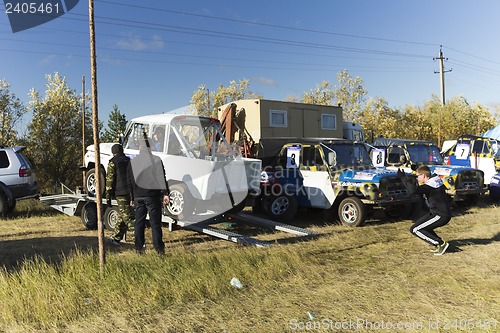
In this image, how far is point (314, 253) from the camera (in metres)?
6.76

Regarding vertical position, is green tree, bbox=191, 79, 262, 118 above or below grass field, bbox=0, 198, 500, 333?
above

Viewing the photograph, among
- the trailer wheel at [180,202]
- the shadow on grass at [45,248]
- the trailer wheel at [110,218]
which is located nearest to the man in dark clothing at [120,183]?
the shadow on grass at [45,248]

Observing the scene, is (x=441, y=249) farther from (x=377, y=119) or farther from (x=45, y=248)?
(x=377, y=119)

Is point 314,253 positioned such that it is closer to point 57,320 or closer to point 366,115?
point 57,320

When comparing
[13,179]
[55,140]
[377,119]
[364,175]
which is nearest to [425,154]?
[364,175]

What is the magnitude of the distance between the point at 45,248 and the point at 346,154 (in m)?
7.02

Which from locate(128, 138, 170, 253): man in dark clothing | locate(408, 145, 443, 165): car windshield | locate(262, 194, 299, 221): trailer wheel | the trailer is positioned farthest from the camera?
locate(408, 145, 443, 165): car windshield

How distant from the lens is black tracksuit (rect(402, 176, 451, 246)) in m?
6.72

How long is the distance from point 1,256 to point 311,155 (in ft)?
23.0

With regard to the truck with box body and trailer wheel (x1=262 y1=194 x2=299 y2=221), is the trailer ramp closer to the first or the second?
trailer wheel (x1=262 y1=194 x2=299 y2=221)

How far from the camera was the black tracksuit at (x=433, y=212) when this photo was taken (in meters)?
6.72

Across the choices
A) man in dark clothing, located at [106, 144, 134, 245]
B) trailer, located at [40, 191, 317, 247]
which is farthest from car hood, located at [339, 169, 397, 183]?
man in dark clothing, located at [106, 144, 134, 245]

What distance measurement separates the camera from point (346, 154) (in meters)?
10.3

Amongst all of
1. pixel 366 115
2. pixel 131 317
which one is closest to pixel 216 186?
pixel 131 317
